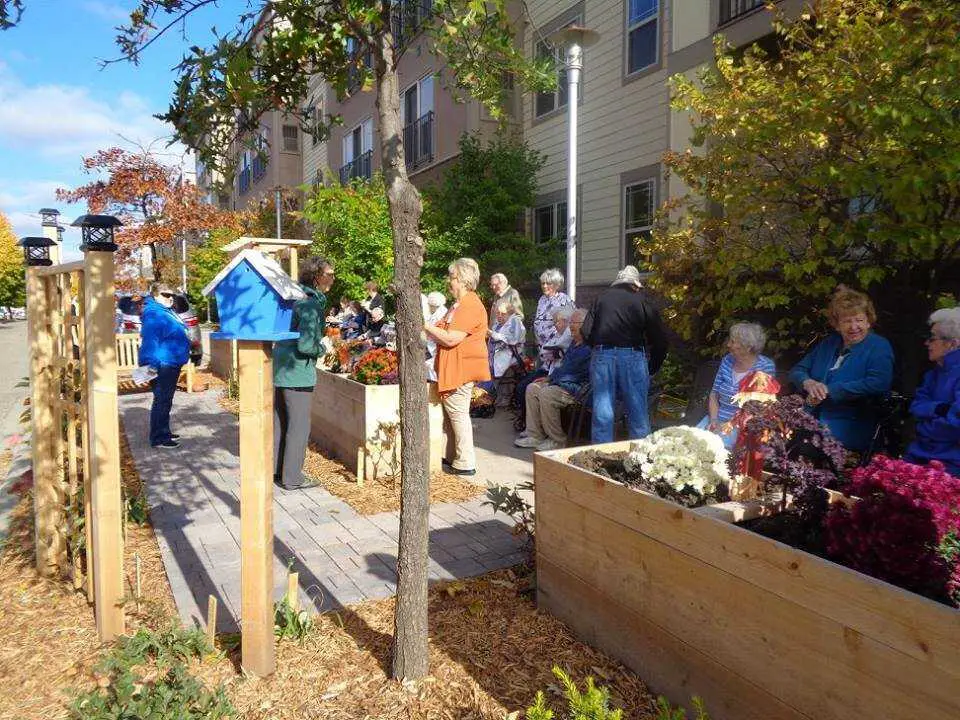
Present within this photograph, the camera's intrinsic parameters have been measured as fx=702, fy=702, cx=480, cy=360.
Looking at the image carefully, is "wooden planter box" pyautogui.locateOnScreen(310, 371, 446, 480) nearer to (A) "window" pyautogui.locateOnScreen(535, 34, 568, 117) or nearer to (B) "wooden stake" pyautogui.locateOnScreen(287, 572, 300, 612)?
(B) "wooden stake" pyautogui.locateOnScreen(287, 572, 300, 612)

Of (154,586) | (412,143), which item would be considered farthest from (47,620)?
(412,143)

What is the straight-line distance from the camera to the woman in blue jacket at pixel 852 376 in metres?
4.42

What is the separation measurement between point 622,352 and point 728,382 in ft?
3.92

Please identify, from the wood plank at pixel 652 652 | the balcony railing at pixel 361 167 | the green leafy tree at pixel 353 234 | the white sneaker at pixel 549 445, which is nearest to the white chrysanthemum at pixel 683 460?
the wood plank at pixel 652 652

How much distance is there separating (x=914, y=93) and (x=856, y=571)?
331 cm

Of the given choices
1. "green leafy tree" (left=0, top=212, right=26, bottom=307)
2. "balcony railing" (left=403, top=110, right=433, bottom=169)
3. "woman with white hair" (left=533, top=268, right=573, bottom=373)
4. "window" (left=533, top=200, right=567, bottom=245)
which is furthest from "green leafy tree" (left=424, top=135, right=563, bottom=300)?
"green leafy tree" (left=0, top=212, right=26, bottom=307)

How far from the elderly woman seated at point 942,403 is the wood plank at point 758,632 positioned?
2.07 m

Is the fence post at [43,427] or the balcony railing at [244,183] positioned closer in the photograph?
the fence post at [43,427]

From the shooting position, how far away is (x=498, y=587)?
3.84 metres

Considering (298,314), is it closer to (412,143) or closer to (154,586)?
(154,586)

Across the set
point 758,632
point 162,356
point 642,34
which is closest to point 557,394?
point 162,356

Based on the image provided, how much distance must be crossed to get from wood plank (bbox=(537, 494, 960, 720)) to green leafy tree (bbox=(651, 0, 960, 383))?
Result: 2.95 meters

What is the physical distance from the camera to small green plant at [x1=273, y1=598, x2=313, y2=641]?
3318 mm

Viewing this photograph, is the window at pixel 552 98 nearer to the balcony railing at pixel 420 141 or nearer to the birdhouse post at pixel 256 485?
the balcony railing at pixel 420 141
